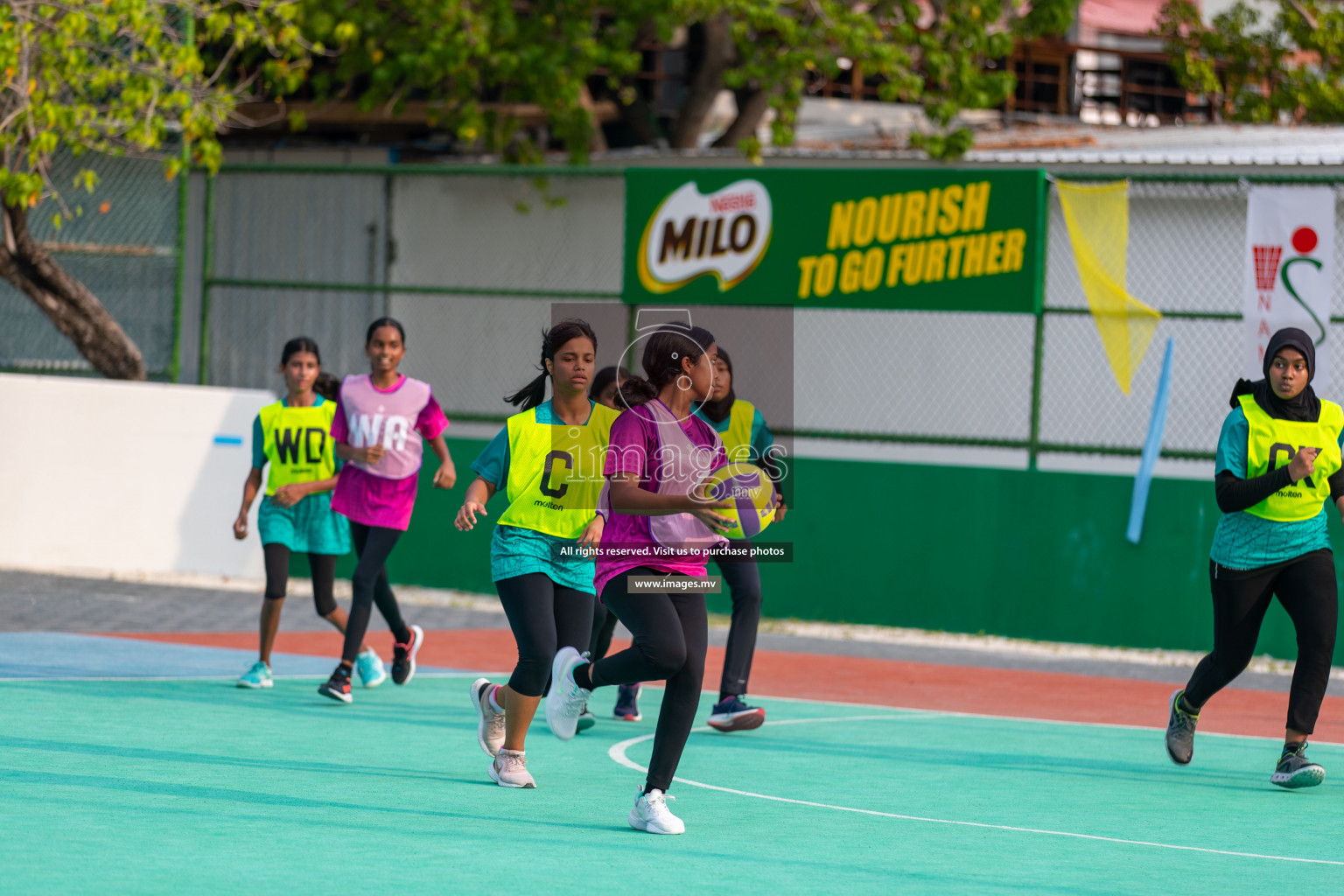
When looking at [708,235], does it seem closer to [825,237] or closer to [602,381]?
[825,237]

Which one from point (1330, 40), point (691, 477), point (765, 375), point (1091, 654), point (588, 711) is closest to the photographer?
point (691, 477)

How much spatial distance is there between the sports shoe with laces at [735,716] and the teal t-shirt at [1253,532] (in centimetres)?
253

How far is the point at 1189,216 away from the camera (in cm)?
1952

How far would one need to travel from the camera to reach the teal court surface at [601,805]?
5.82m

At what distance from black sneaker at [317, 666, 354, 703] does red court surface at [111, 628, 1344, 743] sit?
1837 mm

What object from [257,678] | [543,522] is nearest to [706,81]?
[257,678]

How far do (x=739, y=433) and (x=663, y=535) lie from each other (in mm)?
2940

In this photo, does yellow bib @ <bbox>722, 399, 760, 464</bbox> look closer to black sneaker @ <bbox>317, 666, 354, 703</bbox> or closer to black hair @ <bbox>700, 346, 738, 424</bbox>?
black hair @ <bbox>700, 346, 738, 424</bbox>

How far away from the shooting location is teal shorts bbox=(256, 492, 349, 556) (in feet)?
33.0

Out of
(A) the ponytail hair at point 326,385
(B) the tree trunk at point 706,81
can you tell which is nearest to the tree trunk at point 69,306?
(A) the ponytail hair at point 326,385

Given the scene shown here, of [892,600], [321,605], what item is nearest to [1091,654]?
[892,600]

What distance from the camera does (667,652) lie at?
6469 millimetres

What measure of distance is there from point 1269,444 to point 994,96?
1187cm

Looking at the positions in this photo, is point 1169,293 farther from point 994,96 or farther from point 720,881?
point 720,881
